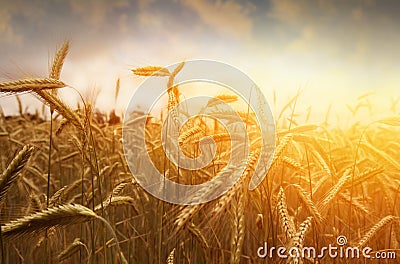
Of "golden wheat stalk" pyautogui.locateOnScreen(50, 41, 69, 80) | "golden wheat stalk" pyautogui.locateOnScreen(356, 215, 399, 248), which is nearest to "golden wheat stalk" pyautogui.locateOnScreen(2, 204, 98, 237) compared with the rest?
"golden wheat stalk" pyautogui.locateOnScreen(50, 41, 69, 80)

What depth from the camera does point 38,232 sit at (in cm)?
95

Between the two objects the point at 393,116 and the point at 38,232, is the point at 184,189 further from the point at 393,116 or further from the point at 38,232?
the point at 38,232

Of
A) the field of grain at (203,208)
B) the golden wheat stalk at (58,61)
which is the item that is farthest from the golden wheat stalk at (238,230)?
the golden wheat stalk at (58,61)

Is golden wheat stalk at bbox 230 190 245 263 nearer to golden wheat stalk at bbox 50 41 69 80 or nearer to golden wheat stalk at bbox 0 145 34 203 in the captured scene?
golden wheat stalk at bbox 0 145 34 203

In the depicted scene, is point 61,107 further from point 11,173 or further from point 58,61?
point 11,173

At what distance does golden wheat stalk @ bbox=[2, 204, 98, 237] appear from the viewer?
3.03ft

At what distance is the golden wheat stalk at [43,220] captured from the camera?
92 cm

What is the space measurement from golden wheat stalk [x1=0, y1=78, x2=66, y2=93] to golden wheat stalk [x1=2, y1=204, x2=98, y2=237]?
1.28 ft

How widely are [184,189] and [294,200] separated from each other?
115cm

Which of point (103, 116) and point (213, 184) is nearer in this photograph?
point (213, 184)

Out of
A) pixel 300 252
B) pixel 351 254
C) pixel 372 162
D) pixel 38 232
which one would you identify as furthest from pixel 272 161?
pixel 372 162

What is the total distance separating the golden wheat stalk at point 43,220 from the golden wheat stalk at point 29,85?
1.28 feet

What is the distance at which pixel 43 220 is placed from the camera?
0.93 m

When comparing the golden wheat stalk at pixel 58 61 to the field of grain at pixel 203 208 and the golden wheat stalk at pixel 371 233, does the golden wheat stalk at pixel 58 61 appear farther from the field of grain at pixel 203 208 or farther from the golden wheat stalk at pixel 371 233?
the golden wheat stalk at pixel 371 233
